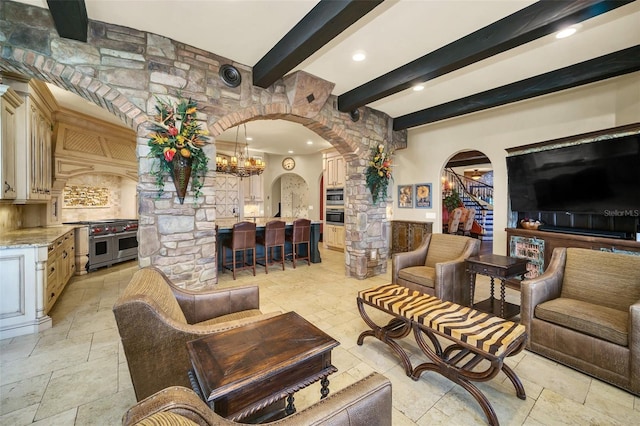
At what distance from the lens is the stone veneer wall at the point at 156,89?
7.54 feet

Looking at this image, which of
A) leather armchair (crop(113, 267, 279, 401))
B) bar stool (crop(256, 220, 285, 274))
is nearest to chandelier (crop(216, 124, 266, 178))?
bar stool (crop(256, 220, 285, 274))

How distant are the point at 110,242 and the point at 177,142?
3.71 meters

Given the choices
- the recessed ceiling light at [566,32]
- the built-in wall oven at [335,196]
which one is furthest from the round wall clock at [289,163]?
the recessed ceiling light at [566,32]

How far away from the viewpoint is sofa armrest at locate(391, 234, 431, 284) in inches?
136

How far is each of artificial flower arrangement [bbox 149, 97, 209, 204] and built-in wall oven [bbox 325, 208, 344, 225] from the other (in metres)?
4.81

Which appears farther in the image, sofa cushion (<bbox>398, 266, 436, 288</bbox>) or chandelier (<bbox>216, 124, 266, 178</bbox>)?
chandelier (<bbox>216, 124, 266, 178</bbox>)

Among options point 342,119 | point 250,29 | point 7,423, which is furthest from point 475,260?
point 7,423

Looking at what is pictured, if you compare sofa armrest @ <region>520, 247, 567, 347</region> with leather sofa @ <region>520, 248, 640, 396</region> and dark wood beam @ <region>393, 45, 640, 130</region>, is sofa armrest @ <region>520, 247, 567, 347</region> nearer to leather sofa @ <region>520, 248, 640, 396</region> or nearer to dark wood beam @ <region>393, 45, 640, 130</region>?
leather sofa @ <region>520, 248, 640, 396</region>

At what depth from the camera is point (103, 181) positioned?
5816 millimetres

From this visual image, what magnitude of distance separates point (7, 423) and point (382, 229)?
4.66 metres

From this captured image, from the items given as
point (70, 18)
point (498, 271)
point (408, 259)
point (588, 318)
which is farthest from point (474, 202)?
point (70, 18)

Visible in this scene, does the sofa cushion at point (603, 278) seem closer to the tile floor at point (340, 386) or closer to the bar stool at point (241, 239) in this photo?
the tile floor at point (340, 386)

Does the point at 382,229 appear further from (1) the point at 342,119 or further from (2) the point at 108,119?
(2) the point at 108,119

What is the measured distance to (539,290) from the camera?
241cm
